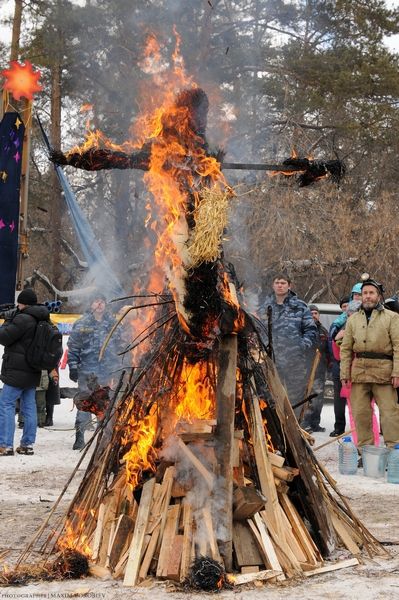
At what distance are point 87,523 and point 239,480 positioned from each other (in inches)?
41.6

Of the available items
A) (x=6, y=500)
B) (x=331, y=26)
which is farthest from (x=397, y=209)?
(x=6, y=500)

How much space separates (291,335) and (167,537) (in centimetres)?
594

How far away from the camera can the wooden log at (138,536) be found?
492cm

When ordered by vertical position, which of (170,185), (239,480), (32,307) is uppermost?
(170,185)

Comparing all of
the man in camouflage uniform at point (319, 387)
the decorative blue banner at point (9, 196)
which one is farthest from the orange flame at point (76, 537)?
the decorative blue banner at point (9, 196)

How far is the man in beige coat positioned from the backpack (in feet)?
11.4

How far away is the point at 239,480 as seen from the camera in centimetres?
537

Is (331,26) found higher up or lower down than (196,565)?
higher up

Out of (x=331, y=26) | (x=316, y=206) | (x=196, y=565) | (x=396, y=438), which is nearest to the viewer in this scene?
(x=196, y=565)

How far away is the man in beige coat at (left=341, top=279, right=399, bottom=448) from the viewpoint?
30.1 ft

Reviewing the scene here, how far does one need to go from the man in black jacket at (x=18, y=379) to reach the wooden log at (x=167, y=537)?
5106 millimetres

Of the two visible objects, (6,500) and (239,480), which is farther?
(6,500)

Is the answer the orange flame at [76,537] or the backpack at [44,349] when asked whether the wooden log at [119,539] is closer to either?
the orange flame at [76,537]

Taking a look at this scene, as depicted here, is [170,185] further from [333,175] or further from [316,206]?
[316,206]
